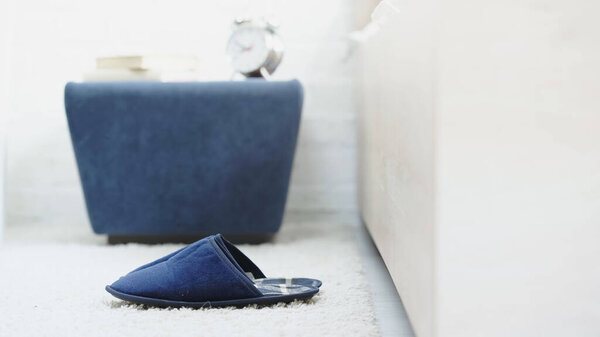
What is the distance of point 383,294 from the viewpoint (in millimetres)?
1526

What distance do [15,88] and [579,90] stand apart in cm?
224

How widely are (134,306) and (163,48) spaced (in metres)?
1.50

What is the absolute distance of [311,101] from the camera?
2.64 m

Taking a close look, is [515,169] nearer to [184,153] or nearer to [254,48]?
[184,153]

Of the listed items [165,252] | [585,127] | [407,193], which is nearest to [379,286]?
[407,193]

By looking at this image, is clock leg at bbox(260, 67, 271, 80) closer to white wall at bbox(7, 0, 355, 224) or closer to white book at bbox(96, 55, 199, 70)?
white book at bbox(96, 55, 199, 70)

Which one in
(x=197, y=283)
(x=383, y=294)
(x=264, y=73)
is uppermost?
(x=264, y=73)

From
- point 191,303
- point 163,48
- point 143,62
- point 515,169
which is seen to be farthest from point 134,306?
point 163,48

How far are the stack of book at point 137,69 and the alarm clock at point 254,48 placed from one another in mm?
184

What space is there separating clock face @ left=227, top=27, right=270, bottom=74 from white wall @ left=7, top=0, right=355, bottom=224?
1.22 ft


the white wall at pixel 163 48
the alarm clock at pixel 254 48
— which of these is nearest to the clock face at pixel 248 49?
the alarm clock at pixel 254 48

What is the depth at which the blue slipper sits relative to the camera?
1292 millimetres

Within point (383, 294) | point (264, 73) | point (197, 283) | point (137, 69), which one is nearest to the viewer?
point (197, 283)

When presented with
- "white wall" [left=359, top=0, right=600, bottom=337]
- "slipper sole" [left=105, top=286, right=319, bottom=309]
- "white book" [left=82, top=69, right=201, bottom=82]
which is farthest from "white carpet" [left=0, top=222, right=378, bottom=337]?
"white book" [left=82, top=69, right=201, bottom=82]
